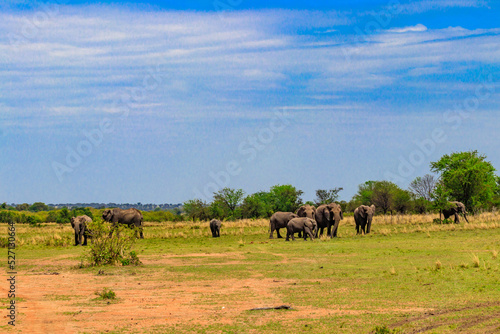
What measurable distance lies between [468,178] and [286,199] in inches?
974

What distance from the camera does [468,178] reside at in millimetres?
52469

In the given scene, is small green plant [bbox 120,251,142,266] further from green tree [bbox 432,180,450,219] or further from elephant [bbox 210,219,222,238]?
green tree [bbox 432,180,450,219]

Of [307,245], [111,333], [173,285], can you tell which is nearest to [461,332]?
[111,333]

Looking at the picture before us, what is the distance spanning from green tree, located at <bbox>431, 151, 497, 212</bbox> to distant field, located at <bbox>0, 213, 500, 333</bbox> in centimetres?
2588

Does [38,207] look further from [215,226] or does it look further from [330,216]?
[330,216]

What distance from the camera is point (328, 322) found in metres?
11.6

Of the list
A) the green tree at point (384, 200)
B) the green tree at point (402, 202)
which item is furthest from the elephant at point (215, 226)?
the green tree at point (402, 202)

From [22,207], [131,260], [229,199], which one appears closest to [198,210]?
[229,199]

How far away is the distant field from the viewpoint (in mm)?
11492

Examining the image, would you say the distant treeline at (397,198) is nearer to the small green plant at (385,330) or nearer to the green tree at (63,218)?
the green tree at (63,218)

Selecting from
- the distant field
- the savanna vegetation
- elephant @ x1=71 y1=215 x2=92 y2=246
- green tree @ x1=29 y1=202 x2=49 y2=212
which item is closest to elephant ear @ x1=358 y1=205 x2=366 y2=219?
the savanna vegetation

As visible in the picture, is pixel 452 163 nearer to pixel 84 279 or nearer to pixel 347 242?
pixel 347 242

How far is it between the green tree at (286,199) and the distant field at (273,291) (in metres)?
42.4

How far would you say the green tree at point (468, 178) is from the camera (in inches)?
2048
